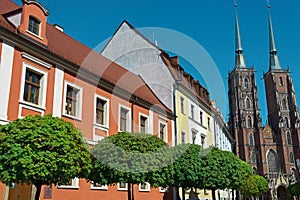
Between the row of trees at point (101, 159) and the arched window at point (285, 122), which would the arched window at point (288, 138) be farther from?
the row of trees at point (101, 159)

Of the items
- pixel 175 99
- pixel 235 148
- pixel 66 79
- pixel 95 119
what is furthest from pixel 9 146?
pixel 235 148

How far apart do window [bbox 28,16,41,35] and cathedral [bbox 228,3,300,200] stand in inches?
3043

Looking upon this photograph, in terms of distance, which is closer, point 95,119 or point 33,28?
point 33,28

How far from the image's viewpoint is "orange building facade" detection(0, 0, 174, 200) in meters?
13.4

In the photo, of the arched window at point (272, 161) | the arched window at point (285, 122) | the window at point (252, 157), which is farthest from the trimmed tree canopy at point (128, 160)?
the arched window at point (285, 122)

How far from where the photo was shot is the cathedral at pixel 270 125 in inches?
3408

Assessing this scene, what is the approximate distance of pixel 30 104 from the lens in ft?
45.6

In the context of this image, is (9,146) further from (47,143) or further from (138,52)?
(138,52)

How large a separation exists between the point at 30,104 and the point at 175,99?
1535cm

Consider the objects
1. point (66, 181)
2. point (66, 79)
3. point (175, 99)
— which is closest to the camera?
point (66, 181)

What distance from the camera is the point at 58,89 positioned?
15609 millimetres

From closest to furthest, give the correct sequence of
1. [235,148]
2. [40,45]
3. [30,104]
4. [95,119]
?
[30,104], [40,45], [95,119], [235,148]

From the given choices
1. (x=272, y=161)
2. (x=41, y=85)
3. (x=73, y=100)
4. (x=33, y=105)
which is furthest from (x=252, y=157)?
(x=33, y=105)

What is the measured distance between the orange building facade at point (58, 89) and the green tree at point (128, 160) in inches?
123
